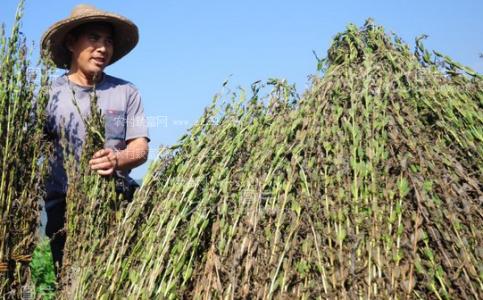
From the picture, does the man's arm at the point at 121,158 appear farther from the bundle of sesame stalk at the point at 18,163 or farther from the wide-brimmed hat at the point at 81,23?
the wide-brimmed hat at the point at 81,23

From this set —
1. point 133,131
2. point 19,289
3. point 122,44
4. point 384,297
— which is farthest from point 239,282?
point 122,44

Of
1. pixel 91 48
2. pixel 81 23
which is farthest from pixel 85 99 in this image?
pixel 81 23

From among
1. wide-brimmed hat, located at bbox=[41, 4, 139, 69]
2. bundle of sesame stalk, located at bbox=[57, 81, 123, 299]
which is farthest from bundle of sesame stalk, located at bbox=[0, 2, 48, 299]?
wide-brimmed hat, located at bbox=[41, 4, 139, 69]

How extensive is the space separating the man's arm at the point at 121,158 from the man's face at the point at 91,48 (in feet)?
1.34

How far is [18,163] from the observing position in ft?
7.56

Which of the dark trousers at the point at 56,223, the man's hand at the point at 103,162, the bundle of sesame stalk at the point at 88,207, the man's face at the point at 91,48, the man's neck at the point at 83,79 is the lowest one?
the dark trousers at the point at 56,223

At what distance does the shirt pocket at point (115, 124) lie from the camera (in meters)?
2.83

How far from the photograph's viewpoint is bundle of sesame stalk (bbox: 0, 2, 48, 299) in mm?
2271

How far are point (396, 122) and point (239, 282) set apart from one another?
0.78 meters

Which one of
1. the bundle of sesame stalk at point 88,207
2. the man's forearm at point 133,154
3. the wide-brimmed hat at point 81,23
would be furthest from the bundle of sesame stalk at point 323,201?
the wide-brimmed hat at point 81,23

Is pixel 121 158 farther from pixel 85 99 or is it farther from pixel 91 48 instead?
pixel 91 48

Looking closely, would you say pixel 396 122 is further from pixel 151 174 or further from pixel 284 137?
pixel 151 174

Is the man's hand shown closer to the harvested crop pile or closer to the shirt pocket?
the harvested crop pile

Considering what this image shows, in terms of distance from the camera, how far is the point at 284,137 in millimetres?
2121
